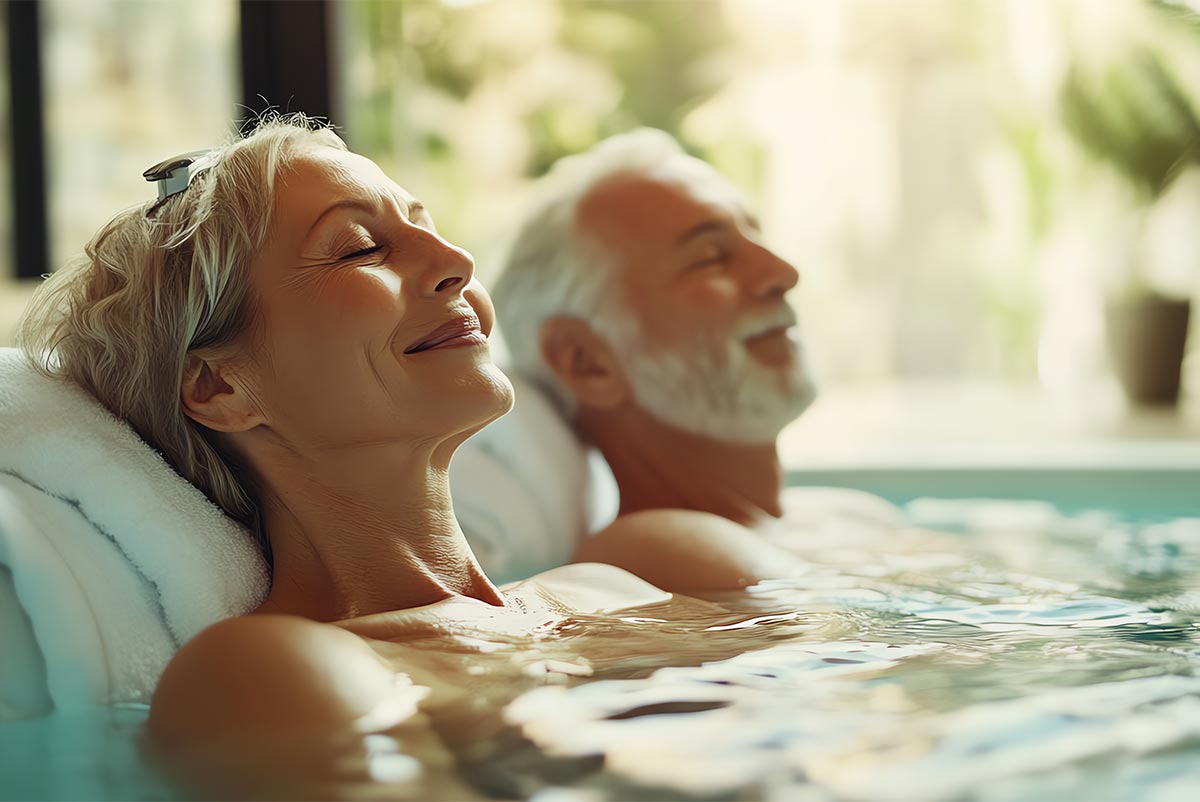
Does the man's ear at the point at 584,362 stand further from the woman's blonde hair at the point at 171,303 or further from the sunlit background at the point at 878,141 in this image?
the sunlit background at the point at 878,141

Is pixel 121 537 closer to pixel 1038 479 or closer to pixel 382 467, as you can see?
pixel 382 467

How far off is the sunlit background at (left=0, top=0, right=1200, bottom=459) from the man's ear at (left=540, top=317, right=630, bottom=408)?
273cm

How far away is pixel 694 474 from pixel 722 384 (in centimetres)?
17

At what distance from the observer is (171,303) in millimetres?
1373

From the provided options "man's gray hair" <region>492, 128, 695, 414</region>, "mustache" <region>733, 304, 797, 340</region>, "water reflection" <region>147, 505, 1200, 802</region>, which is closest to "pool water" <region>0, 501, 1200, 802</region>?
"water reflection" <region>147, 505, 1200, 802</region>

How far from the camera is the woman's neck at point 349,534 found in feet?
4.61

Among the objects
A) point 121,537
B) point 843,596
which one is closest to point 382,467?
point 121,537

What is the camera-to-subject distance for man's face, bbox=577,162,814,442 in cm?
213

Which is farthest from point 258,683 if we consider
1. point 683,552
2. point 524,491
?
point 524,491

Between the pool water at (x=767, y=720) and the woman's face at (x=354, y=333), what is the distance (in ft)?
0.90

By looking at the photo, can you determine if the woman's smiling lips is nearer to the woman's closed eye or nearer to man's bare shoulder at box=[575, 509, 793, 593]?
the woman's closed eye

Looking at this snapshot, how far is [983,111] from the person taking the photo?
6.76m

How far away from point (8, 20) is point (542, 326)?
2950 millimetres

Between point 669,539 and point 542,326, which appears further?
point 542,326
